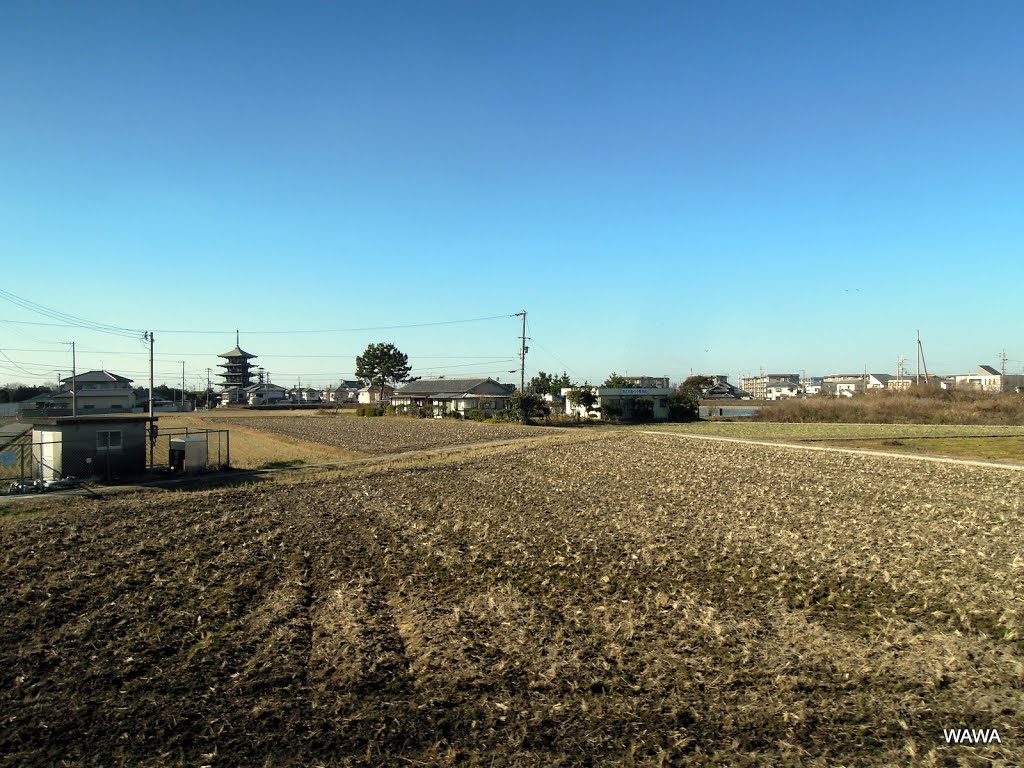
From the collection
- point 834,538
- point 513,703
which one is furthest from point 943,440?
→ point 513,703

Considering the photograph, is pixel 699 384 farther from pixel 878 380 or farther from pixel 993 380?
pixel 993 380

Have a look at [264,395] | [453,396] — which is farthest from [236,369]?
[453,396]

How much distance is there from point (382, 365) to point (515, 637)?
94240mm

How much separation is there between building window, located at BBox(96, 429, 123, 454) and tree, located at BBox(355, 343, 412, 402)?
76676 mm

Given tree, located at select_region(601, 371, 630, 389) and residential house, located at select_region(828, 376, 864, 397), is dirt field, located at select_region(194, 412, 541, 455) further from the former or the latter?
residential house, located at select_region(828, 376, 864, 397)

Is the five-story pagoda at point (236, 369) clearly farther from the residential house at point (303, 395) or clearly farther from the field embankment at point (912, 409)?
the field embankment at point (912, 409)

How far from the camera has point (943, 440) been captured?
123 ft

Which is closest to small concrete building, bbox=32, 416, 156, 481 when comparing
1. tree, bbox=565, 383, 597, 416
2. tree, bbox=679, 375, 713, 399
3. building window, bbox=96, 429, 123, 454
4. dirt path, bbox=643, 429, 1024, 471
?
building window, bbox=96, 429, 123, 454

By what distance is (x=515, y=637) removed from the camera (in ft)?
27.1

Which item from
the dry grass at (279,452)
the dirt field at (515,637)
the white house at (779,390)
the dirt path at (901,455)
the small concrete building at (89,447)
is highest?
the white house at (779,390)

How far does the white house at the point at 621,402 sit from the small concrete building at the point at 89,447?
47121 millimetres

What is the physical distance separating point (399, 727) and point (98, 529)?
12.3m

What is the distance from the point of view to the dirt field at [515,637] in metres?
5.93

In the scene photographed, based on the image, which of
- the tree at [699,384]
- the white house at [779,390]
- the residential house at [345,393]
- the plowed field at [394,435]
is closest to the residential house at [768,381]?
the white house at [779,390]
